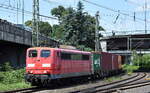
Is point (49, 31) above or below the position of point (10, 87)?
above

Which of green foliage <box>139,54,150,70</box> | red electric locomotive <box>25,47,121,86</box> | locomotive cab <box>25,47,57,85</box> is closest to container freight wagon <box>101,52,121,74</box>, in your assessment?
red electric locomotive <box>25,47,121,86</box>

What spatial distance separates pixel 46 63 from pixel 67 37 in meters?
41.7

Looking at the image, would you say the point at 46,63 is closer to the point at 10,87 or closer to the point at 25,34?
the point at 10,87

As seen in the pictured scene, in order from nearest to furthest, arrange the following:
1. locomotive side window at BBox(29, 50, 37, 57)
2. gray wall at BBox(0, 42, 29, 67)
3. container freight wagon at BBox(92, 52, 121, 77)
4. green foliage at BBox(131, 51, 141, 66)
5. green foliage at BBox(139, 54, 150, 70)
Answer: locomotive side window at BBox(29, 50, 37, 57) < container freight wagon at BBox(92, 52, 121, 77) < gray wall at BBox(0, 42, 29, 67) < green foliage at BBox(139, 54, 150, 70) < green foliage at BBox(131, 51, 141, 66)

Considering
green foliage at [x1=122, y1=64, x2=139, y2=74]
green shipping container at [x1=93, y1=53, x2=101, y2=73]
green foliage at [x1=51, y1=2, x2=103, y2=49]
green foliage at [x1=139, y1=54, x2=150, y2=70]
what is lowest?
green foliage at [x1=122, y1=64, x2=139, y2=74]

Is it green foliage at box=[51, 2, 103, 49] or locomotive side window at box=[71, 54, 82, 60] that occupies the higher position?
green foliage at box=[51, 2, 103, 49]

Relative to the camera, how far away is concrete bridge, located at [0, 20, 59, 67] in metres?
42.3

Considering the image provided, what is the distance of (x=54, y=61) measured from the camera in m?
25.0

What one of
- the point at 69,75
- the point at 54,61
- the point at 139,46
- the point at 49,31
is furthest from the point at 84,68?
the point at 49,31

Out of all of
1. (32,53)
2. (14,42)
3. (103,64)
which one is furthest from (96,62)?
(14,42)

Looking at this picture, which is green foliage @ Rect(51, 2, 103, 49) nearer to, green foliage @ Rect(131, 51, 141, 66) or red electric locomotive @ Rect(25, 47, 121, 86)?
green foliage @ Rect(131, 51, 141, 66)

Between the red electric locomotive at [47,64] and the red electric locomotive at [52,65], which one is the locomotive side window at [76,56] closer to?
the red electric locomotive at [52,65]

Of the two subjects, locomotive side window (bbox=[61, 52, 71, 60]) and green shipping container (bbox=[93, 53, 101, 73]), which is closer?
locomotive side window (bbox=[61, 52, 71, 60])

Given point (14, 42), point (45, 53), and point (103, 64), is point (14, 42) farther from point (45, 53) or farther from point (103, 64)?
point (45, 53)
